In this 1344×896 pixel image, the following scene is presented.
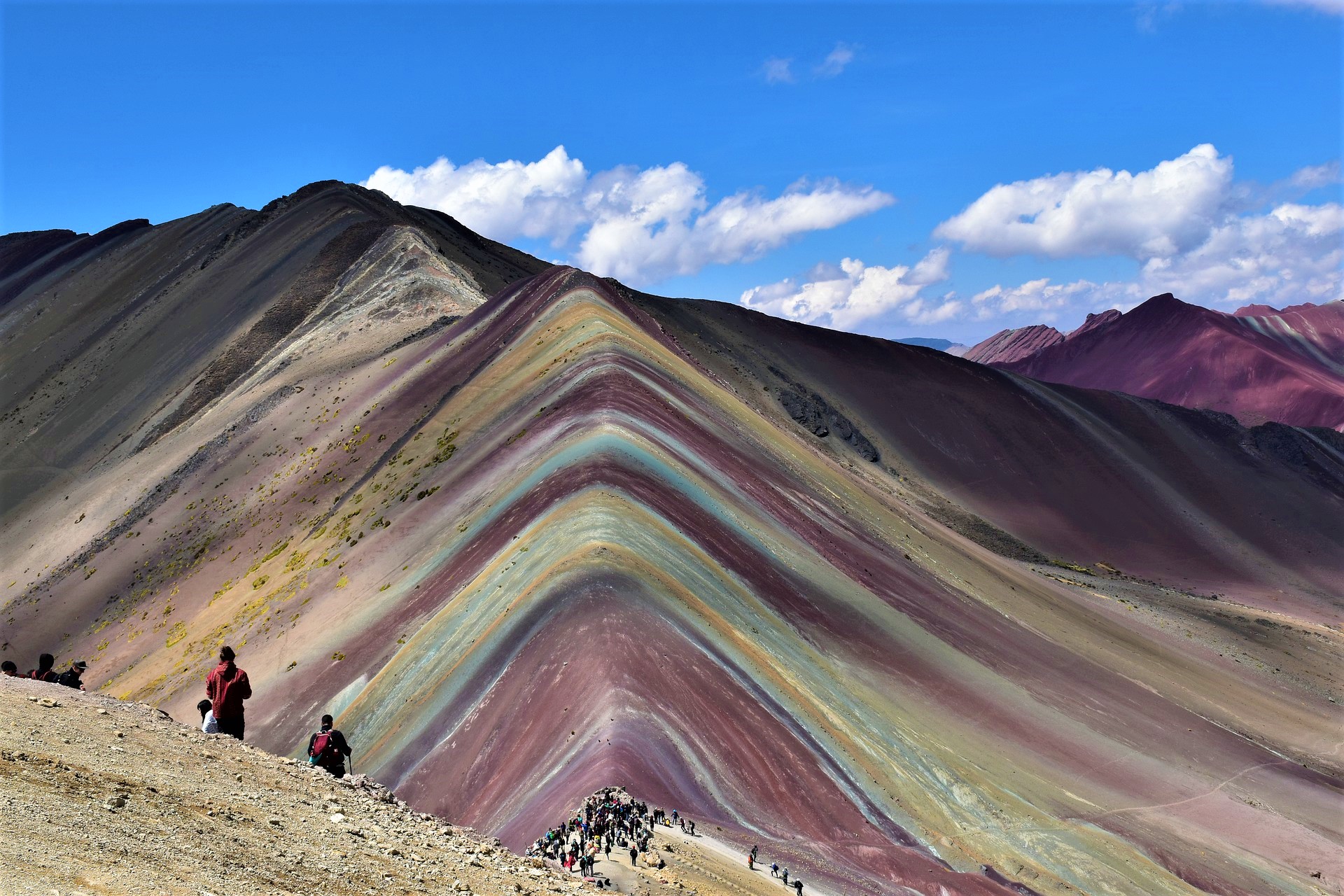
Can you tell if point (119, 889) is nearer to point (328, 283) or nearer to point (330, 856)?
point (330, 856)

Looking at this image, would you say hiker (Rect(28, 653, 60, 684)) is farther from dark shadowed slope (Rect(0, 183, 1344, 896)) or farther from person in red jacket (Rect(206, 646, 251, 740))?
dark shadowed slope (Rect(0, 183, 1344, 896))

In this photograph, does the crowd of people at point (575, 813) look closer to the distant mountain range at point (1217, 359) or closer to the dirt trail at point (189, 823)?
the dirt trail at point (189, 823)

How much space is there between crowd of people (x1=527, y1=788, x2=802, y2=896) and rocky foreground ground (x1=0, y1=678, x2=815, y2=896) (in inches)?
10.7

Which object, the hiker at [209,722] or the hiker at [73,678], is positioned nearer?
the hiker at [209,722]

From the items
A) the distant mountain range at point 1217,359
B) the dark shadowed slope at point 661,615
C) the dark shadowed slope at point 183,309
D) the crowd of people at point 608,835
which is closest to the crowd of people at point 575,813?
the crowd of people at point 608,835

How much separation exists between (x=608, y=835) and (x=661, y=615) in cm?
990

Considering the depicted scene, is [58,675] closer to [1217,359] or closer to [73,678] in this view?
[73,678]

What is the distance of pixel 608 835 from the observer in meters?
14.4

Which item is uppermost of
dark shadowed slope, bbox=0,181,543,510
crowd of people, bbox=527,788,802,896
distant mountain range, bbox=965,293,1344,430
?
distant mountain range, bbox=965,293,1344,430

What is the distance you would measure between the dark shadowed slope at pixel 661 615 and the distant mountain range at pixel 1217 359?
2997 inches

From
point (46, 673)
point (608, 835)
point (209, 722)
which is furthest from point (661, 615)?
point (46, 673)

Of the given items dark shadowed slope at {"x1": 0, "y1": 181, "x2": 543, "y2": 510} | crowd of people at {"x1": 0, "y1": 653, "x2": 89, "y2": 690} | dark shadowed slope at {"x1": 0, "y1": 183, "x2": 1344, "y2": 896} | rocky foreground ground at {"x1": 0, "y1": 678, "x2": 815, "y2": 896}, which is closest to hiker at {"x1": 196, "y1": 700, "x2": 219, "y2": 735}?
rocky foreground ground at {"x1": 0, "y1": 678, "x2": 815, "y2": 896}

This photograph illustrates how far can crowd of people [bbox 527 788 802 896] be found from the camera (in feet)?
44.3

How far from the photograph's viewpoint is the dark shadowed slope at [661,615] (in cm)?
2180
